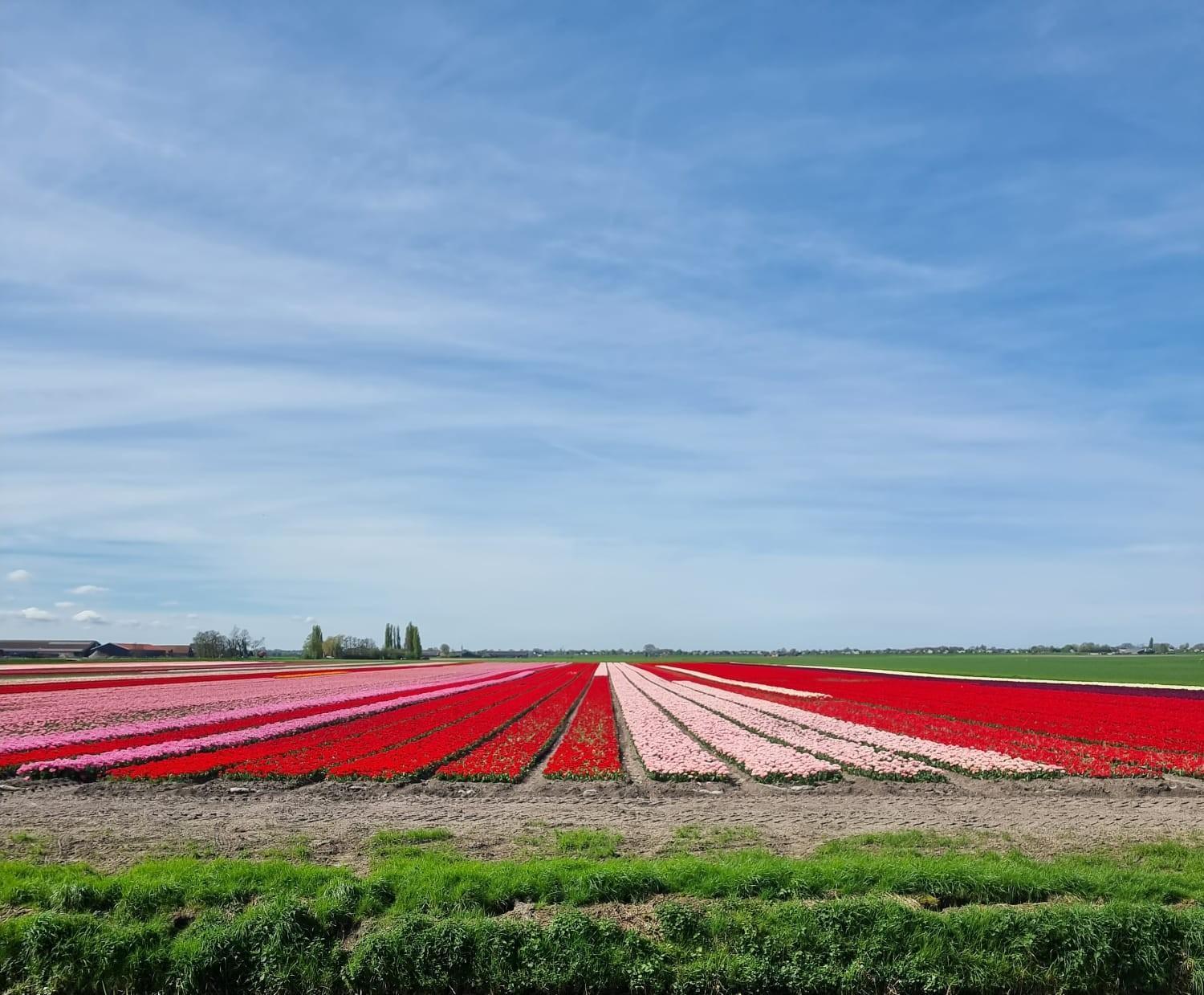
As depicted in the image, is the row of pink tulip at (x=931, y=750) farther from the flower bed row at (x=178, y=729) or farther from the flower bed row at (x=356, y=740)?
the flower bed row at (x=178, y=729)

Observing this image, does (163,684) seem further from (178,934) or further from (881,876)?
(881,876)

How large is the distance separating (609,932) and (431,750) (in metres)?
15.0

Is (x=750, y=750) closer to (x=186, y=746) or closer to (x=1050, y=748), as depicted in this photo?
(x=1050, y=748)

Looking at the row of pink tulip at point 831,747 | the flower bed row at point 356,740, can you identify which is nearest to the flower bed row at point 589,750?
the flower bed row at point 356,740

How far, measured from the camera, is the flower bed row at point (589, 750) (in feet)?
66.2

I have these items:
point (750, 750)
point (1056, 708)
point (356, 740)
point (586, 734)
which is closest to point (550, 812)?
point (750, 750)

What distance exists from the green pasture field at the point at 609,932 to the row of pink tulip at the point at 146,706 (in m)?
17.5

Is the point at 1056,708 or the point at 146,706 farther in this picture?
the point at 1056,708

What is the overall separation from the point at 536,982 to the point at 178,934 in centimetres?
430

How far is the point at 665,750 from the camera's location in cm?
2333

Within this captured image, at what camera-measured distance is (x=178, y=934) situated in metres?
9.48

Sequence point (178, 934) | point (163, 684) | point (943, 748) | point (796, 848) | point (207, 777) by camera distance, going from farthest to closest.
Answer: point (163, 684) < point (943, 748) < point (207, 777) < point (796, 848) < point (178, 934)

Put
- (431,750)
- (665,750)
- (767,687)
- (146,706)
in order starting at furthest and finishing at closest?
1. (767,687)
2. (146,706)
3. (665,750)
4. (431,750)

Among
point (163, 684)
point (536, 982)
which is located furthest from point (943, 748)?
point (163, 684)
